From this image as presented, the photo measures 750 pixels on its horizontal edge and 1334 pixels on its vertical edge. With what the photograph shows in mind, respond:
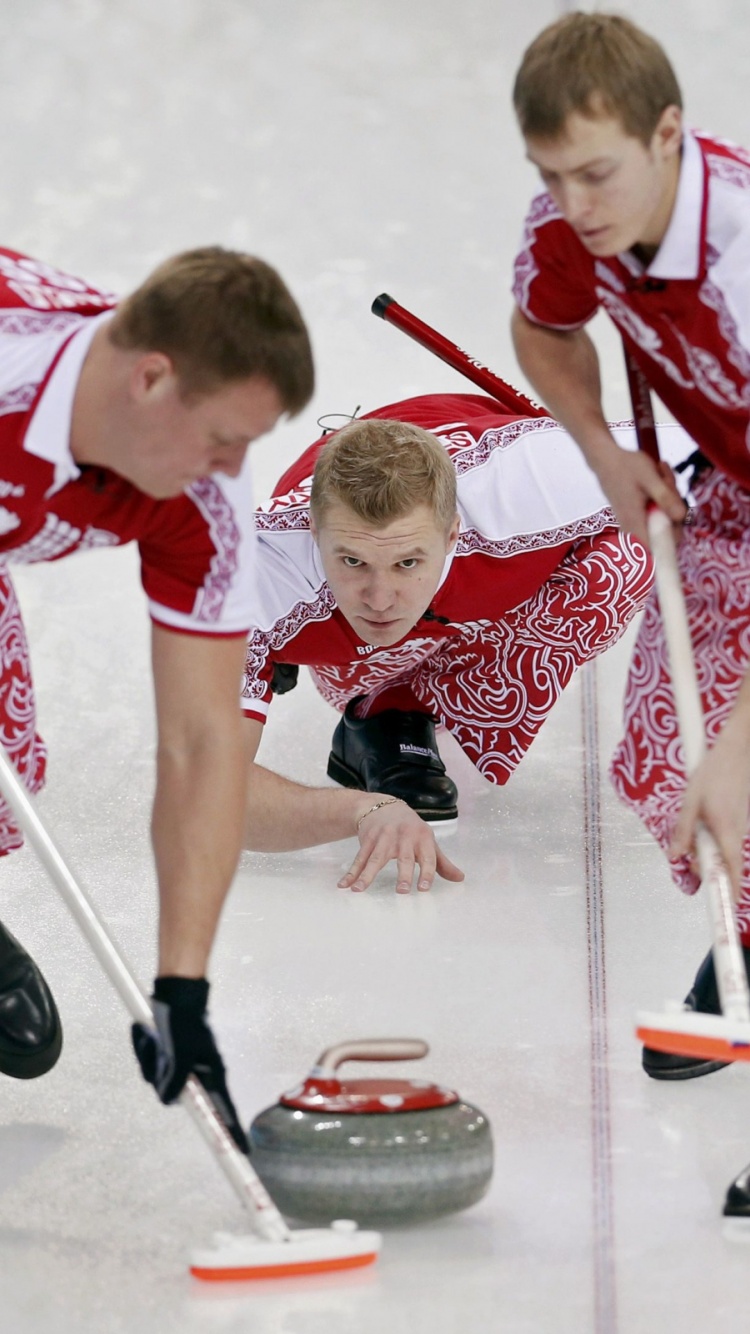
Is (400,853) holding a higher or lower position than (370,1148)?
higher

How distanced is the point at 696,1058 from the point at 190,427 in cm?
90

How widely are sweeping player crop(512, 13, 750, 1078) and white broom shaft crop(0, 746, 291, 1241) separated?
0.49 meters

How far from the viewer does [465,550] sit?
2602 mm

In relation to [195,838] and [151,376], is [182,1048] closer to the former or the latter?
[195,838]

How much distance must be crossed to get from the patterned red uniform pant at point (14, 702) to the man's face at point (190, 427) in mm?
393

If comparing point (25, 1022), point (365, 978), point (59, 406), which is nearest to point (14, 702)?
point (25, 1022)

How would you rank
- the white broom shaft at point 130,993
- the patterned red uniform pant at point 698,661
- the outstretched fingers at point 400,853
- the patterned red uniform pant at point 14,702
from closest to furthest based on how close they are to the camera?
the white broom shaft at point 130,993, the patterned red uniform pant at point 698,661, the patterned red uniform pant at point 14,702, the outstretched fingers at point 400,853

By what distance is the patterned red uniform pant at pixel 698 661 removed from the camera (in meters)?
1.86

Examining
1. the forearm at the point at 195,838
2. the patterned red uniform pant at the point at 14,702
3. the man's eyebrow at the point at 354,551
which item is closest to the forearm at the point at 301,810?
the man's eyebrow at the point at 354,551

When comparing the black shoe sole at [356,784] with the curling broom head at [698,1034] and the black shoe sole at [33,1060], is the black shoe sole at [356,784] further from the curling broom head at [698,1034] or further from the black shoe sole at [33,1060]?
the curling broom head at [698,1034]

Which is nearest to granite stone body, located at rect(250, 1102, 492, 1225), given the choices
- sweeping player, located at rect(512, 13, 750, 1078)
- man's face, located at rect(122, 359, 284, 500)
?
sweeping player, located at rect(512, 13, 750, 1078)

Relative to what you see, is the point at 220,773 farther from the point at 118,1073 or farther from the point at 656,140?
the point at 656,140

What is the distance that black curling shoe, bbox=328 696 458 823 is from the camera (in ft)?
8.97

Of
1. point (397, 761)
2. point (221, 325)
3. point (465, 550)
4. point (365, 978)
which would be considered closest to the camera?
point (221, 325)
